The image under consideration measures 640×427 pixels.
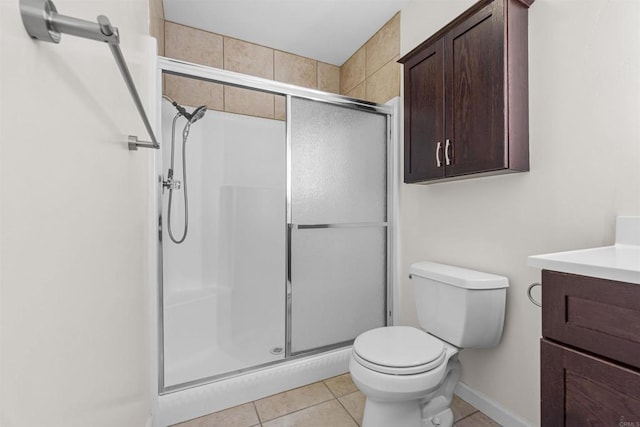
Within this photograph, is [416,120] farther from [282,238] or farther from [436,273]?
[282,238]

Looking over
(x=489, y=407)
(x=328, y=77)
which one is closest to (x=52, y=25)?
(x=489, y=407)

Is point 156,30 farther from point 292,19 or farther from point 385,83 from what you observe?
point 385,83

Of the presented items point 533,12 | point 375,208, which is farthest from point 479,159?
point 375,208

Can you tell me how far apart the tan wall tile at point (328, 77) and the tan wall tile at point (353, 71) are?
0.05m

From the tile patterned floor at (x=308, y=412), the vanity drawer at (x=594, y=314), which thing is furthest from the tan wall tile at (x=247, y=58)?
the vanity drawer at (x=594, y=314)

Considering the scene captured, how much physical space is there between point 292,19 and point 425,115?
1301 mm

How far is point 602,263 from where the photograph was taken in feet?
2.57

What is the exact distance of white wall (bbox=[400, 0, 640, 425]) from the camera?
1.11 metres

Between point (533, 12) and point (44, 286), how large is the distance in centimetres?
193

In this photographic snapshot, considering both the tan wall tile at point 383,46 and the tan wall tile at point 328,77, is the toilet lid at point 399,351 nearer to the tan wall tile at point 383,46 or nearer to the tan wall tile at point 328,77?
the tan wall tile at point 383,46

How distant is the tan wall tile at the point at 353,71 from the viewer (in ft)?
8.52

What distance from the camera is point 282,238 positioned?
257 cm

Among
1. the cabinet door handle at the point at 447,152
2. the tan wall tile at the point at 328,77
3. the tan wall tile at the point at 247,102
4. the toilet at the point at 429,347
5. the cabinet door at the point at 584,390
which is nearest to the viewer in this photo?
the cabinet door at the point at 584,390

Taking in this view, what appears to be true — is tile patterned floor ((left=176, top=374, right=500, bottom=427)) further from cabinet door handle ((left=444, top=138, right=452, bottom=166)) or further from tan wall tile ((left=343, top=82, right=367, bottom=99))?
tan wall tile ((left=343, top=82, right=367, bottom=99))
